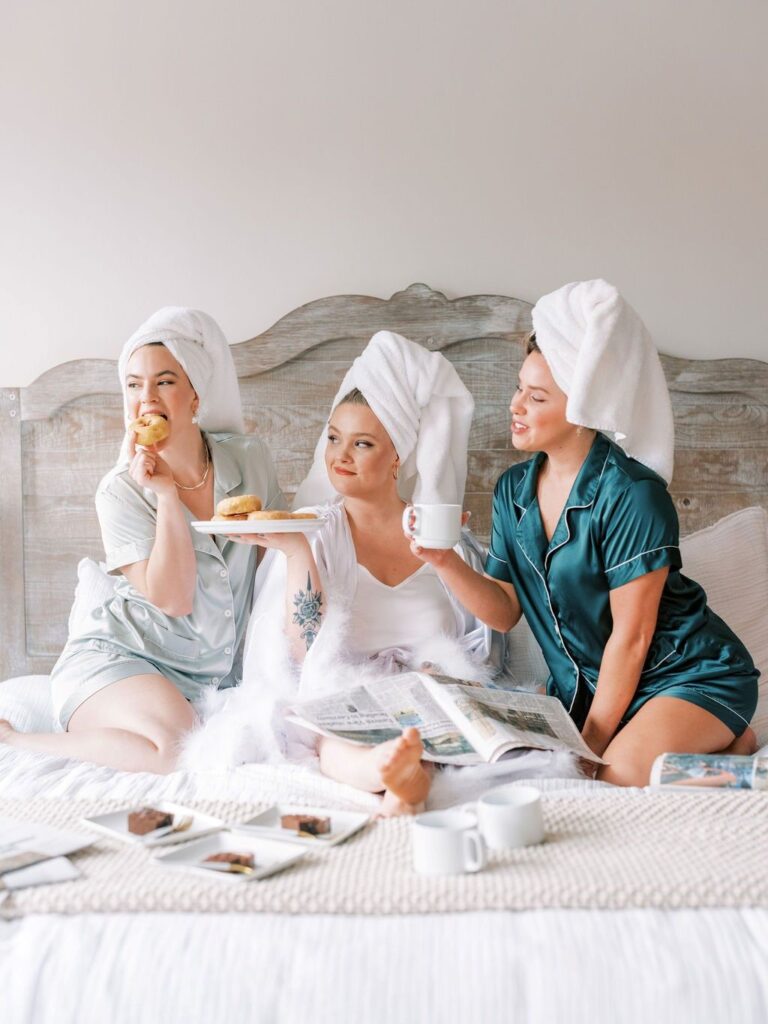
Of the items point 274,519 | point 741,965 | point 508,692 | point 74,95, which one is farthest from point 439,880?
point 74,95

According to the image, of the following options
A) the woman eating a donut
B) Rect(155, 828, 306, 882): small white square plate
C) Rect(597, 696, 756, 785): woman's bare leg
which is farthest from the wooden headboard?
Rect(155, 828, 306, 882): small white square plate

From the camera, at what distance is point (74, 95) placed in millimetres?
2861

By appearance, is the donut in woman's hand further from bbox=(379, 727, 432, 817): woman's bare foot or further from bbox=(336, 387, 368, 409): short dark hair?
bbox=(379, 727, 432, 817): woman's bare foot

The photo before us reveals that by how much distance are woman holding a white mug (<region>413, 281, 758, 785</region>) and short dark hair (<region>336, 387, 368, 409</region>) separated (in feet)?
1.24

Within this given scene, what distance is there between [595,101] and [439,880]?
7.62 feet

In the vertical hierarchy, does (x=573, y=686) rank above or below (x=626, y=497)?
below

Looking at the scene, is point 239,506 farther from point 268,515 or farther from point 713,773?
point 713,773

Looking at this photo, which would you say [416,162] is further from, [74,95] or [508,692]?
[508,692]

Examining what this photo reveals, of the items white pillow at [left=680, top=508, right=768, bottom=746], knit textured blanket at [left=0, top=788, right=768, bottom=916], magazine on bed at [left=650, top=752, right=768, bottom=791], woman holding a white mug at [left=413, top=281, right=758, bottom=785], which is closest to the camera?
knit textured blanket at [left=0, top=788, right=768, bottom=916]

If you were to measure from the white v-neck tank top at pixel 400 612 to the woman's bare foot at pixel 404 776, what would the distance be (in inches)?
25.4

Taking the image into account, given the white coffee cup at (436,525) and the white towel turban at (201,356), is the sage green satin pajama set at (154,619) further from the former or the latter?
the white coffee cup at (436,525)

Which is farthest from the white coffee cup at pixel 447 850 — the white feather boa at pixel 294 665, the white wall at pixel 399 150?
the white wall at pixel 399 150

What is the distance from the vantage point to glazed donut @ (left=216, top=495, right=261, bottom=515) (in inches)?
82.1

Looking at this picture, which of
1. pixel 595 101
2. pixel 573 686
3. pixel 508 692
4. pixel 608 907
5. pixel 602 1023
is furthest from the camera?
pixel 595 101
